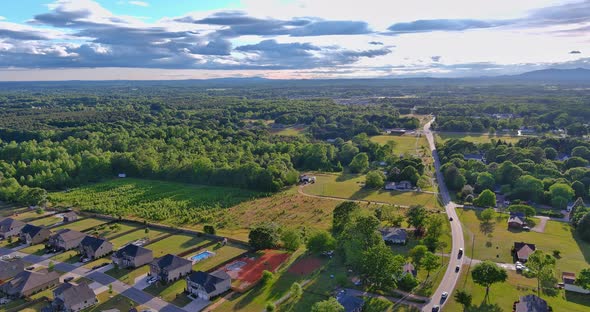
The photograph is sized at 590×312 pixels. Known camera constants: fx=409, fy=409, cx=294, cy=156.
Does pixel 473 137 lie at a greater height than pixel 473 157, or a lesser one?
lesser

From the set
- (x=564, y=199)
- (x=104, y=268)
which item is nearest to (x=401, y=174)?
(x=564, y=199)

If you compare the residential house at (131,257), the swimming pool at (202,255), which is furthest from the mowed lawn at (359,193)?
the residential house at (131,257)

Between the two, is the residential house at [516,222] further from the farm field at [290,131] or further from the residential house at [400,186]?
the farm field at [290,131]

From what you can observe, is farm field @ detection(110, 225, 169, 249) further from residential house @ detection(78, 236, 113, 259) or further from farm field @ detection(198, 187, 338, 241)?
farm field @ detection(198, 187, 338, 241)

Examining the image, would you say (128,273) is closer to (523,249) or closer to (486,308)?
(486,308)

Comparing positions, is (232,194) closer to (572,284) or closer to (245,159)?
(245,159)

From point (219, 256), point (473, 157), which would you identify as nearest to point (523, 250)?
point (219, 256)
